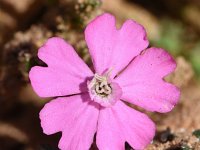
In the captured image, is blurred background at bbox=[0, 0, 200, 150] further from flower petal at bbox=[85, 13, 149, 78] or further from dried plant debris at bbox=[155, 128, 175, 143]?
flower petal at bbox=[85, 13, 149, 78]

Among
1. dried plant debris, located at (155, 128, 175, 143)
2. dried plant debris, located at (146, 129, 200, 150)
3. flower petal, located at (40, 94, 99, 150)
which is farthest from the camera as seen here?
dried plant debris, located at (155, 128, 175, 143)

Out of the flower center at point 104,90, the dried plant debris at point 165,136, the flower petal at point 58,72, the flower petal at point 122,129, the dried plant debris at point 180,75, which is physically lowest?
the dried plant debris at point 180,75

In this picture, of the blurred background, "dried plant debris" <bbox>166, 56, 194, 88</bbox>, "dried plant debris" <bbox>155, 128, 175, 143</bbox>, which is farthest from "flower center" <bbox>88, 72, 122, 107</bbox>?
"dried plant debris" <bbox>166, 56, 194, 88</bbox>

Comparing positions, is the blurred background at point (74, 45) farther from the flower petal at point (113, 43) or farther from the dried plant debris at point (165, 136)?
the flower petal at point (113, 43)

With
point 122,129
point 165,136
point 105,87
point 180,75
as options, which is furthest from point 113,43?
point 180,75

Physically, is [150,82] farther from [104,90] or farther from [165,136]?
[165,136]

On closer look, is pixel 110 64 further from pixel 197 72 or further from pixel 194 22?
pixel 194 22

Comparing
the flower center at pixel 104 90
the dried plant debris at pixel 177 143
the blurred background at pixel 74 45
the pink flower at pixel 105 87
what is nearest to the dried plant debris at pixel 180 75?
the blurred background at pixel 74 45
